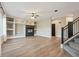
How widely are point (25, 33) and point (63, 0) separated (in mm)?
9017

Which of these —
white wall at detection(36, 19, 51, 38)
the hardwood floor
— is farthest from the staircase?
white wall at detection(36, 19, 51, 38)

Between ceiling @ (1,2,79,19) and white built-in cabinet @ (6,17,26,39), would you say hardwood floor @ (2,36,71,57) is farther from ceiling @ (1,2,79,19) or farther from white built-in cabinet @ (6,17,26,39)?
white built-in cabinet @ (6,17,26,39)

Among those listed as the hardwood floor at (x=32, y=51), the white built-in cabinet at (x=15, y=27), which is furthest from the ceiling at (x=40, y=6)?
the white built-in cabinet at (x=15, y=27)

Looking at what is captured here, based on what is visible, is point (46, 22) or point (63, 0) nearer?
point (63, 0)

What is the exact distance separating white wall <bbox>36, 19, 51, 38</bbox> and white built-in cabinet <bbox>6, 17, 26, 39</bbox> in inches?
112

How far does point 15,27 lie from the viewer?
1155 centimetres

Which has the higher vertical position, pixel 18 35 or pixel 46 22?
pixel 46 22

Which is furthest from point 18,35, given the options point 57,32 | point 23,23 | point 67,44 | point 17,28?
point 67,44

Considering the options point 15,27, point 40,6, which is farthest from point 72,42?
point 15,27

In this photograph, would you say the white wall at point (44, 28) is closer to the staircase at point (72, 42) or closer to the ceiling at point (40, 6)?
the ceiling at point (40, 6)

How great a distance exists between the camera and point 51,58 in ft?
12.1

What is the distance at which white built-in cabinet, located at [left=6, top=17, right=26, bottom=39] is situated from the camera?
1041 cm

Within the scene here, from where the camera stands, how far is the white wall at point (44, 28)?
1263 centimetres

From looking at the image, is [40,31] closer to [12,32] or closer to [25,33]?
[25,33]
